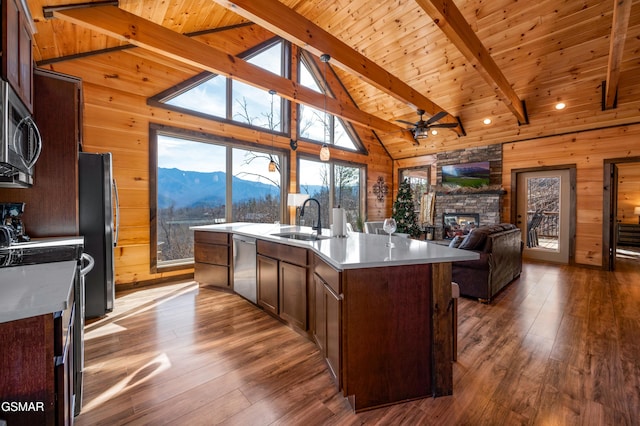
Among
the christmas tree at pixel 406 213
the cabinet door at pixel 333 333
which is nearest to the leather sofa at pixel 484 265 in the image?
the cabinet door at pixel 333 333

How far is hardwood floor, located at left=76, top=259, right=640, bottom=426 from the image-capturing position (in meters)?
1.54

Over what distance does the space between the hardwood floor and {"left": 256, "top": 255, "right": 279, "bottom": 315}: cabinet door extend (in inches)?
6.3

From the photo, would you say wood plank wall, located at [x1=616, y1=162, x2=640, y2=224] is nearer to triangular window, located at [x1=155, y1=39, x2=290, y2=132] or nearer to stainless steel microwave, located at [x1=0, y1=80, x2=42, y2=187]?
triangular window, located at [x1=155, y1=39, x2=290, y2=132]

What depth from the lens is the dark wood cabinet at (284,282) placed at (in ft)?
7.64

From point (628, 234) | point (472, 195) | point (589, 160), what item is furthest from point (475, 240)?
point (628, 234)

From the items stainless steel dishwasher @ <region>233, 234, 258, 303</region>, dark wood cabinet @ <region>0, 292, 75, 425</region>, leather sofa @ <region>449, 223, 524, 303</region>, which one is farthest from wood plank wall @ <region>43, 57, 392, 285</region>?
leather sofa @ <region>449, 223, 524, 303</region>

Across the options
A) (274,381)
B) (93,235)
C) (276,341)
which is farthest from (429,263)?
(93,235)

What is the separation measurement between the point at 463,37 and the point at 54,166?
421cm

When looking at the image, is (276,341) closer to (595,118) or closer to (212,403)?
(212,403)

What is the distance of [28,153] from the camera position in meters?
1.75

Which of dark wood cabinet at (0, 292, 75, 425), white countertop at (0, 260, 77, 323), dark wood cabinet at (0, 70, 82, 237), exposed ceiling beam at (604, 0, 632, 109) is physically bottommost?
dark wood cabinet at (0, 292, 75, 425)

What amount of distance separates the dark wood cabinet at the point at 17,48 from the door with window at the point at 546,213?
7.68m

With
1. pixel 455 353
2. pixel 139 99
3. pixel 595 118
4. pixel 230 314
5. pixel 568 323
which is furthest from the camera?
pixel 595 118

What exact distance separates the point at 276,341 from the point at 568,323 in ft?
9.48
